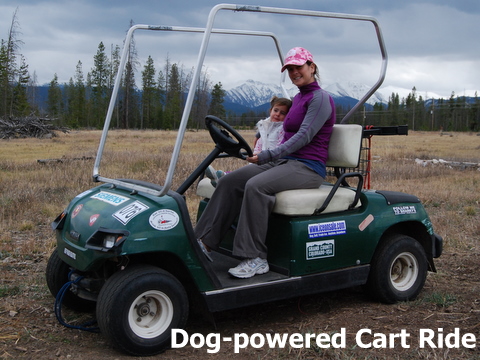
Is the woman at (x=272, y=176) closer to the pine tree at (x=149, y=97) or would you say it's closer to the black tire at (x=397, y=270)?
the black tire at (x=397, y=270)

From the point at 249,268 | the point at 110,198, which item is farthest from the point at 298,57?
the point at 110,198

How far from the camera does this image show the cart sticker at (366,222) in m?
4.50

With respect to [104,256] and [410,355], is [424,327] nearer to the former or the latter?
[410,355]

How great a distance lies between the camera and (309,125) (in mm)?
4285

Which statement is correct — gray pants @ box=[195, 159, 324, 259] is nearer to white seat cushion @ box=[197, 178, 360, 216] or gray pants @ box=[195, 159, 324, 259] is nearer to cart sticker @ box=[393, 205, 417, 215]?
white seat cushion @ box=[197, 178, 360, 216]

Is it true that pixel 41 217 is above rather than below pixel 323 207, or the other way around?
below

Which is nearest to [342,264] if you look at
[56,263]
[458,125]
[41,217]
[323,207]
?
[323,207]

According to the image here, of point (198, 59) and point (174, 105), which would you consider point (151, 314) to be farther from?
point (174, 105)

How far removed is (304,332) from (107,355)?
143 centimetres

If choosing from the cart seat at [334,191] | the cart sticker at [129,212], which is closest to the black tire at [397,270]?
the cart seat at [334,191]

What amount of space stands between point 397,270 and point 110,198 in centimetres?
262

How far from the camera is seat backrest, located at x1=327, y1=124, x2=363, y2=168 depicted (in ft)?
15.0

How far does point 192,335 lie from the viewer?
394 centimetres

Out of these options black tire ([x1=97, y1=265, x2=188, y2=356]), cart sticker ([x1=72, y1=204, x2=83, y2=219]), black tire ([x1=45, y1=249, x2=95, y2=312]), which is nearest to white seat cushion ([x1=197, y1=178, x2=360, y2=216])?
black tire ([x1=97, y1=265, x2=188, y2=356])
